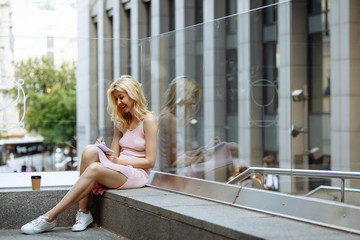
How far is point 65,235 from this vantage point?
6.21 meters

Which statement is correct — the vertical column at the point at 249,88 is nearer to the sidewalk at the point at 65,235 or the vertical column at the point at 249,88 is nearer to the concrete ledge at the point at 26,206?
the sidewalk at the point at 65,235

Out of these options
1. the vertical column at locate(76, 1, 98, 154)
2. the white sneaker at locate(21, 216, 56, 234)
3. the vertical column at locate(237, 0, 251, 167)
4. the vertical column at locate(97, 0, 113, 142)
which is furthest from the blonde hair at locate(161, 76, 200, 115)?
the white sneaker at locate(21, 216, 56, 234)

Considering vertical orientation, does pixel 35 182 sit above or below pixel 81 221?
above

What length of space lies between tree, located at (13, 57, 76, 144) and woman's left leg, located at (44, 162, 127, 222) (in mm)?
2883

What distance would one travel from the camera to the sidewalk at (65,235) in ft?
19.9

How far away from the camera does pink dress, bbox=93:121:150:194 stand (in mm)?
6676

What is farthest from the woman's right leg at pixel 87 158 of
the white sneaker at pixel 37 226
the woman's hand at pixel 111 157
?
the white sneaker at pixel 37 226

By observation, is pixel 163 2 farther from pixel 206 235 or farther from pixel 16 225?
pixel 206 235

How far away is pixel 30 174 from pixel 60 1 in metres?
33.9

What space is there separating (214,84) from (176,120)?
0.68 m

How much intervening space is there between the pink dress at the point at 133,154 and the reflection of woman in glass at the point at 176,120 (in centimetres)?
82

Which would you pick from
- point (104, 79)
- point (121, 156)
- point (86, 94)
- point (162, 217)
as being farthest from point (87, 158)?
point (86, 94)

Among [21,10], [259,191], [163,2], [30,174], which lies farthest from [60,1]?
[259,191]

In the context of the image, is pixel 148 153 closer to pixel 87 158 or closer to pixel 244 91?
pixel 87 158
